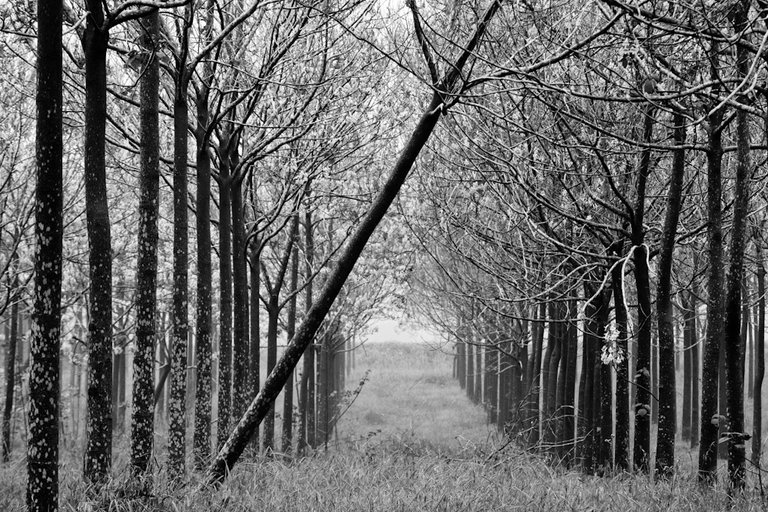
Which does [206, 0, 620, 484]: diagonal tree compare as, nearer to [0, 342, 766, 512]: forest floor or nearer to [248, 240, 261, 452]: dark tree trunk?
[0, 342, 766, 512]: forest floor

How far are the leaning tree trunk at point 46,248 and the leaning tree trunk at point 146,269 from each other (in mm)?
1206

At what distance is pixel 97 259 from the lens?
4836 millimetres

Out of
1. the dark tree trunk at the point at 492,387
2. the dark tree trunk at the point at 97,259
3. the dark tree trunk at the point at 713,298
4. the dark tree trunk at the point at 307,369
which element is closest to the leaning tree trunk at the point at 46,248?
the dark tree trunk at the point at 97,259

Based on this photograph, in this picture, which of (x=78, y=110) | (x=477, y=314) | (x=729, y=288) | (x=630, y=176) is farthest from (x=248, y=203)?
(x=729, y=288)

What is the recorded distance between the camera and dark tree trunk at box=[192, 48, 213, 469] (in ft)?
22.4

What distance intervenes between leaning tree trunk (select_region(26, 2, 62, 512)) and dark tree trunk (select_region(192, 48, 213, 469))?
8.67 ft

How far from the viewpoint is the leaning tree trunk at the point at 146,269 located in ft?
17.5

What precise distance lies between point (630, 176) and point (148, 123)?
5849 mm

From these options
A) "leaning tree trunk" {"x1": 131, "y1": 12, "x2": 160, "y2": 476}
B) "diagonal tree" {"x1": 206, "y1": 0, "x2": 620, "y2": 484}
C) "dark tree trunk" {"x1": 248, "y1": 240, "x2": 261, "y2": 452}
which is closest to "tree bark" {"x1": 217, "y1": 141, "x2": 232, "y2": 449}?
"dark tree trunk" {"x1": 248, "y1": 240, "x2": 261, "y2": 452}

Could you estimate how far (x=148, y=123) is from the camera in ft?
18.0

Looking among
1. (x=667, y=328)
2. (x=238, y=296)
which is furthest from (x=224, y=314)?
(x=667, y=328)

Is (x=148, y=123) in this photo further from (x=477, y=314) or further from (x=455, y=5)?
(x=477, y=314)

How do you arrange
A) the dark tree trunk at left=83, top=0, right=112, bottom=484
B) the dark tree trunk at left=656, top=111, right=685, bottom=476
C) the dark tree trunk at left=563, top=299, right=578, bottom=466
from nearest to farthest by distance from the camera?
the dark tree trunk at left=83, top=0, right=112, bottom=484 → the dark tree trunk at left=656, top=111, right=685, bottom=476 → the dark tree trunk at left=563, top=299, right=578, bottom=466

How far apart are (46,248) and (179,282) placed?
227 centimetres
